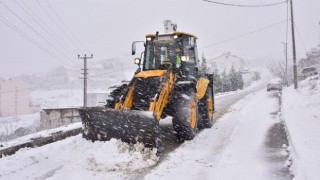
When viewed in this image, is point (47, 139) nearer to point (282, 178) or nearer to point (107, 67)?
point (282, 178)

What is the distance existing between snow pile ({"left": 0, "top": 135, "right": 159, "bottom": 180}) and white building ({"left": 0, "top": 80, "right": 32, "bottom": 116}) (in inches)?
2676

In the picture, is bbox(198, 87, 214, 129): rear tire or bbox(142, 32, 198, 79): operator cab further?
bbox(198, 87, 214, 129): rear tire

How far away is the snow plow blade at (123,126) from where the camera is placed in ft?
24.1

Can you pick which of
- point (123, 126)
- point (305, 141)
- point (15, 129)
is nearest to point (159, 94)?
point (123, 126)

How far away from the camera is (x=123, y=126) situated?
753cm

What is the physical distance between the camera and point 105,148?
7328 millimetres

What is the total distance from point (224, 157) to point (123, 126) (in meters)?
2.12

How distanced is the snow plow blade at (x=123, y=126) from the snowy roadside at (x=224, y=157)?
0.58 m

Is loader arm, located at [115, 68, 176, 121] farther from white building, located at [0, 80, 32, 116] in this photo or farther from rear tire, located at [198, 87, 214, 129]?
white building, located at [0, 80, 32, 116]

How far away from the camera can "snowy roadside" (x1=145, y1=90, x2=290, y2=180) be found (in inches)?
249

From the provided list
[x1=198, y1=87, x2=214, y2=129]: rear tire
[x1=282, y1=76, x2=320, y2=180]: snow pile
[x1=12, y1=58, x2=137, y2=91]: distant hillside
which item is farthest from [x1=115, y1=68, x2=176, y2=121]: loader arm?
[x1=12, y1=58, x2=137, y2=91]: distant hillside

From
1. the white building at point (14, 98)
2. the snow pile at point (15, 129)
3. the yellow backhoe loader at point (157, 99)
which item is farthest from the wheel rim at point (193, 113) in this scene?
the white building at point (14, 98)

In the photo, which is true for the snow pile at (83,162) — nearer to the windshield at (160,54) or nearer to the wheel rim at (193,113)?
the wheel rim at (193,113)

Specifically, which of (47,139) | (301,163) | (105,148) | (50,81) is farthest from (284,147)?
(50,81)
